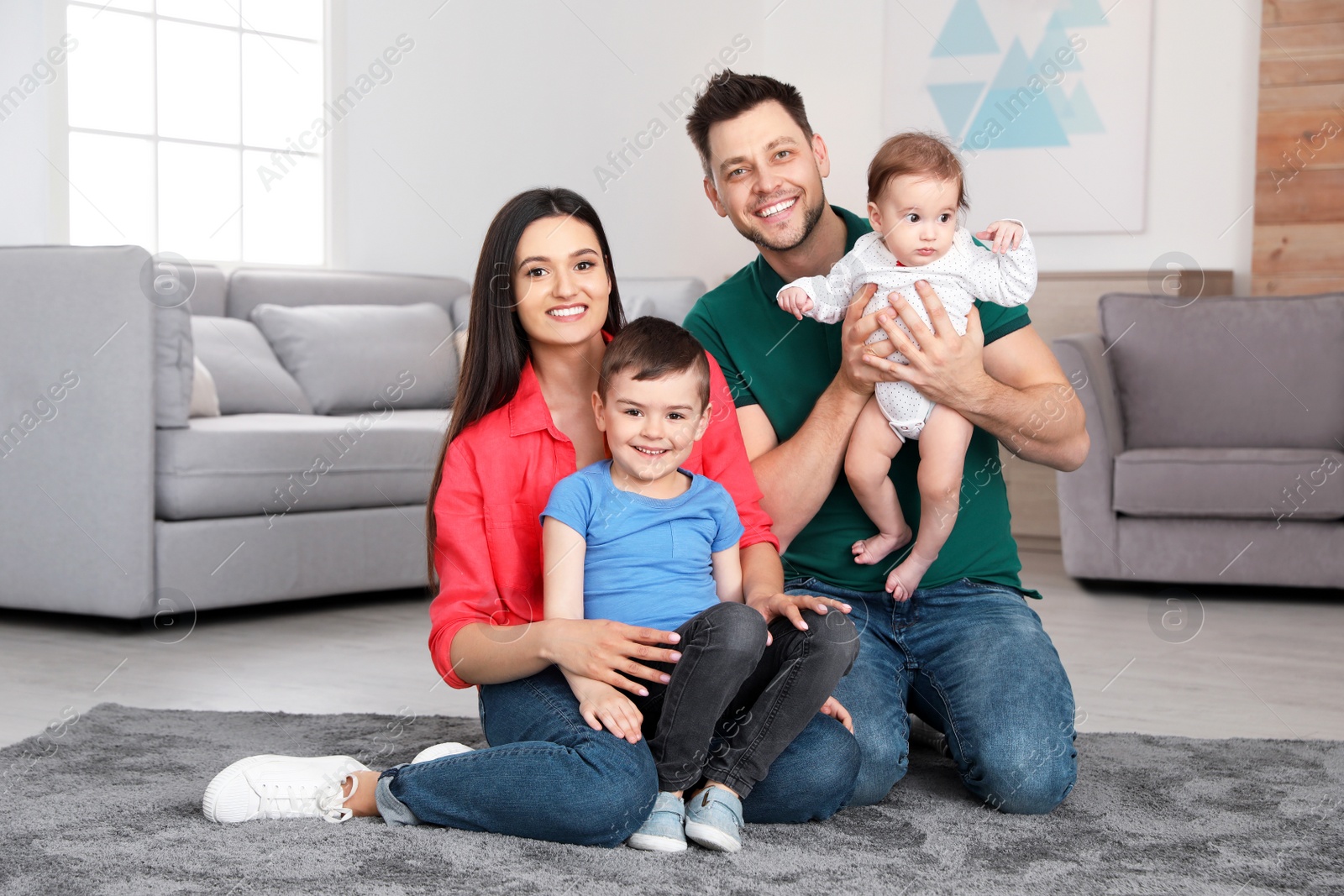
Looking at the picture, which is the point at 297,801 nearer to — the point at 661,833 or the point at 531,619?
the point at 531,619

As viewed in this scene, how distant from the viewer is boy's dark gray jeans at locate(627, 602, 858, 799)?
1.47 metres

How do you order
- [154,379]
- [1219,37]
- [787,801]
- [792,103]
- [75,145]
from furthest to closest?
[1219,37] → [75,145] → [154,379] → [792,103] → [787,801]

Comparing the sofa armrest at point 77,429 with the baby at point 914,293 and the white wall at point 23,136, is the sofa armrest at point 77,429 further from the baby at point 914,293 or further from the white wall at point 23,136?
the baby at point 914,293

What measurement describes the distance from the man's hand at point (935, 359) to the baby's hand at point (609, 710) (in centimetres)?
61

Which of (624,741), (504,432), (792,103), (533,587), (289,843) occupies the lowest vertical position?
(289,843)

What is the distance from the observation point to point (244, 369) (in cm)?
364

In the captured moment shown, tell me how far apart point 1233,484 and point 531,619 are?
2.53 meters

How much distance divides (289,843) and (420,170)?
3646 mm

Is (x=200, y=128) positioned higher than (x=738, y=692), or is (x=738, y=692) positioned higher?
(x=200, y=128)

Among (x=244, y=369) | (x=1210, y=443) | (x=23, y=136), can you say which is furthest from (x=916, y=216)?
(x=23, y=136)

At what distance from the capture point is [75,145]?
3.96 m

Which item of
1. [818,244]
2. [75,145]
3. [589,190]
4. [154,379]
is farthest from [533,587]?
[589,190]

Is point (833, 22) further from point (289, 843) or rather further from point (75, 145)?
point (289, 843)

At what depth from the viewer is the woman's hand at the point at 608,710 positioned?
1.47 m
